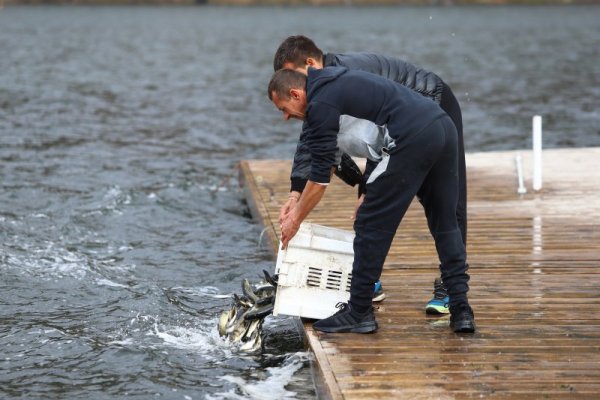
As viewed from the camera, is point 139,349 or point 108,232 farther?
point 108,232

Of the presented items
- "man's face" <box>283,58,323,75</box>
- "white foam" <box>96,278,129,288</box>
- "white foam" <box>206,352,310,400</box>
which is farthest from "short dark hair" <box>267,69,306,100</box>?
"white foam" <box>96,278,129,288</box>

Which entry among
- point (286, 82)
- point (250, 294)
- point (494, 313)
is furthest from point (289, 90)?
point (494, 313)

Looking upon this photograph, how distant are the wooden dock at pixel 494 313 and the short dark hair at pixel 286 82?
1499mm

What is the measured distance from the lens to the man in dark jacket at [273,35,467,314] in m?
6.14

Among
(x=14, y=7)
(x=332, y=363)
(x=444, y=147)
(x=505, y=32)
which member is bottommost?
(x=14, y=7)

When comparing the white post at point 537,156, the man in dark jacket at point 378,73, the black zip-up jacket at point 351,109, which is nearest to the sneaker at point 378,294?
the man in dark jacket at point 378,73

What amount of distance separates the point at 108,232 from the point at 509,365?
6.55 meters

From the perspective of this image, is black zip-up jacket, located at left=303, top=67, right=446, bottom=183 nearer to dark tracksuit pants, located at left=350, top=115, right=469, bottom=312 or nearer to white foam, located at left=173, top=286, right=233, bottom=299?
dark tracksuit pants, located at left=350, top=115, right=469, bottom=312

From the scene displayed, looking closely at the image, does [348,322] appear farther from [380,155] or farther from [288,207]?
[380,155]

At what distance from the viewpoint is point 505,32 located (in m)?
59.3

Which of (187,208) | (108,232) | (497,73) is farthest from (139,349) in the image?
(497,73)

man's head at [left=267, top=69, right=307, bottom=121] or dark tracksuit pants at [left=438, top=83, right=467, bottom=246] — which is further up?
Answer: man's head at [left=267, top=69, right=307, bottom=121]

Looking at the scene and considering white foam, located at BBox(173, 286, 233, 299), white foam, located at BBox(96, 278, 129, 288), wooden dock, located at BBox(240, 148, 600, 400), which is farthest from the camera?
white foam, located at BBox(96, 278, 129, 288)

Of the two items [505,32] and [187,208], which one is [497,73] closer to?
[187,208]
